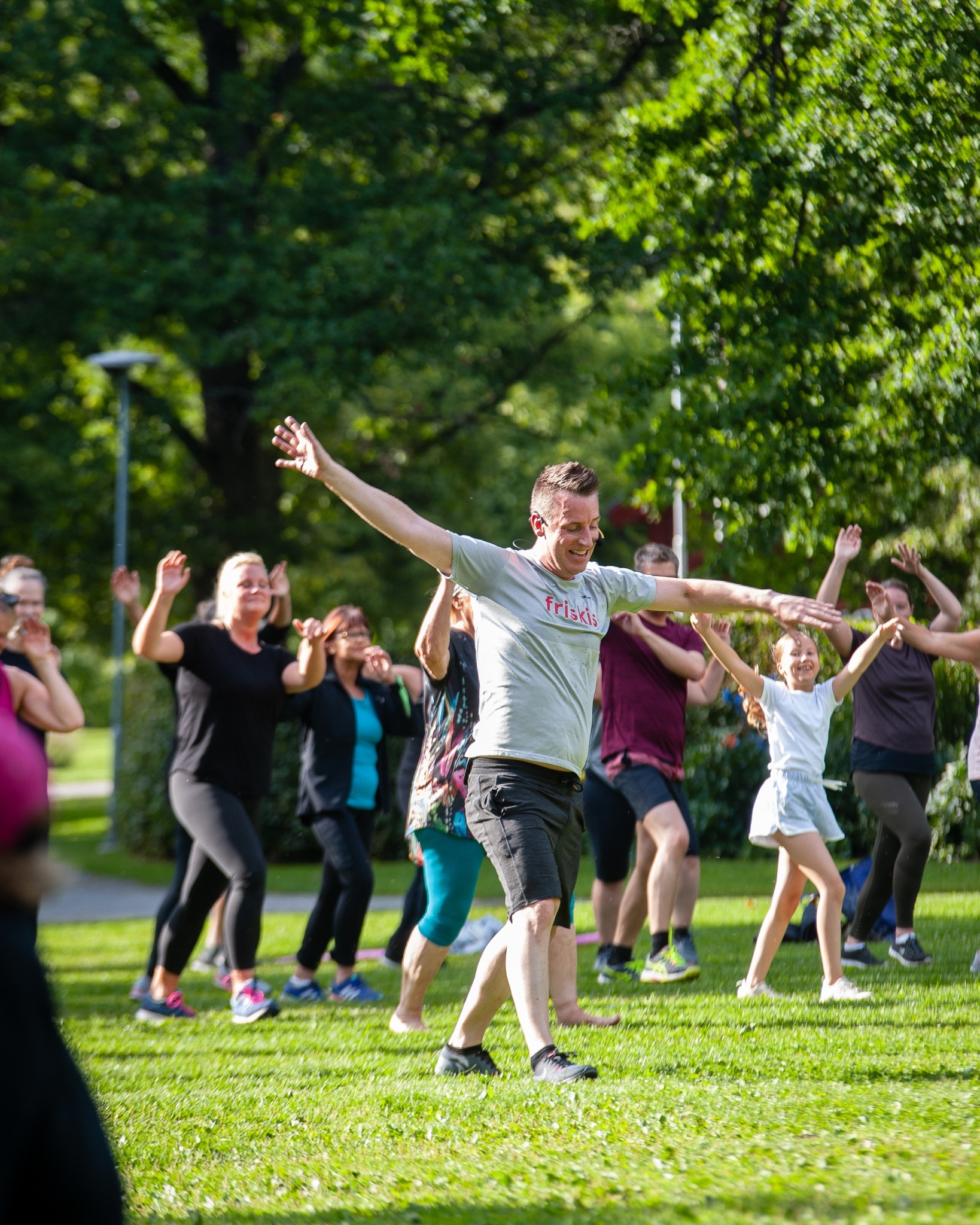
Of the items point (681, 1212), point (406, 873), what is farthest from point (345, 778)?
point (406, 873)

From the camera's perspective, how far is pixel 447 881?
6.43 m

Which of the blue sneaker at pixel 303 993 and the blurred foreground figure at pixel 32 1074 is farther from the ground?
the blurred foreground figure at pixel 32 1074

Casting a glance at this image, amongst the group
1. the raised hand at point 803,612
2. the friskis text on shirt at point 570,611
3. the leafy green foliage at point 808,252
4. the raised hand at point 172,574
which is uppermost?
the leafy green foliage at point 808,252

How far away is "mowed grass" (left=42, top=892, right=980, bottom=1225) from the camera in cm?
368

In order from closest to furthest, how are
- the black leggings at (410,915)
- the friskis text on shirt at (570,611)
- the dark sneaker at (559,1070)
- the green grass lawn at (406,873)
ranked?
the dark sneaker at (559,1070), the friskis text on shirt at (570,611), the black leggings at (410,915), the green grass lawn at (406,873)

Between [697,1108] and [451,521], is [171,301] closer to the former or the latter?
[451,521]

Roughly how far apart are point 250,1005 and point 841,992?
2966 mm

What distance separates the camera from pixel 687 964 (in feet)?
25.7

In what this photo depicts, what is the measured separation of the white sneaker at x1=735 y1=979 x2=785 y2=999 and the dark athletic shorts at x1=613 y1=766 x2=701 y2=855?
0.90 m

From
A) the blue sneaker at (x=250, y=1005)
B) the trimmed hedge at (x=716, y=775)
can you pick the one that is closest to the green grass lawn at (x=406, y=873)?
the trimmed hedge at (x=716, y=775)

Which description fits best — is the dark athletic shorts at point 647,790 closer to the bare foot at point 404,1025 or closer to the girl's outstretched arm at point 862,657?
the girl's outstretched arm at point 862,657

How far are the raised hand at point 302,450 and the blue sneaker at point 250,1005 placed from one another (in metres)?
3.36

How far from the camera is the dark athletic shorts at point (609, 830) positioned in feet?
27.5

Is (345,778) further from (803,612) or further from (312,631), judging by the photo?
(803,612)
